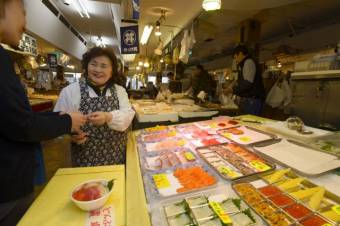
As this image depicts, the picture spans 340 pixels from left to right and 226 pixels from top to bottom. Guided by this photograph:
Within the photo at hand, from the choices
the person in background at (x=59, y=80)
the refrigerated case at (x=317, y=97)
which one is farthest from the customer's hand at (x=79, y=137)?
the person in background at (x=59, y=80)

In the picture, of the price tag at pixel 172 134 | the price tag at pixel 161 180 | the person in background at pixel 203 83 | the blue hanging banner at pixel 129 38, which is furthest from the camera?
the person in background at pixel 203 83

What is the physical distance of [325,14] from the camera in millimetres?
6164

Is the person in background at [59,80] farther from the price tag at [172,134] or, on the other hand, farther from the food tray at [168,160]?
the food tray at [168,160]

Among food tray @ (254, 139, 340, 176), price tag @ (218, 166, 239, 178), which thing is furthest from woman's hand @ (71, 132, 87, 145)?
food tray @ (254, 139, 340, 176)

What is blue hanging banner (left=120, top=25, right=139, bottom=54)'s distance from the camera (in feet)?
15.8

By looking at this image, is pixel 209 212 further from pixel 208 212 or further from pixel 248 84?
pixel 248 84

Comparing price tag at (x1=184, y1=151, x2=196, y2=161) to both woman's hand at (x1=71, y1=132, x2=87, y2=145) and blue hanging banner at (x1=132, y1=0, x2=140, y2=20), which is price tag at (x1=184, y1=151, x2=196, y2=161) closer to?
woman's hand at (x1=71, y1=132, x2=87, y2=145)

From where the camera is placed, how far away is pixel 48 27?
764 cm

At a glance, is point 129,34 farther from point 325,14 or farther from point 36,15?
point 325,14

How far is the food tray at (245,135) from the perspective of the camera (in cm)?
185

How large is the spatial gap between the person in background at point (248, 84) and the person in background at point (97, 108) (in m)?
2.94

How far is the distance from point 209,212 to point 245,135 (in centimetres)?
125

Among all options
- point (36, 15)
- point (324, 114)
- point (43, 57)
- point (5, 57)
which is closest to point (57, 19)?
point (36, 15)

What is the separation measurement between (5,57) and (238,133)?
1963 millimetres
